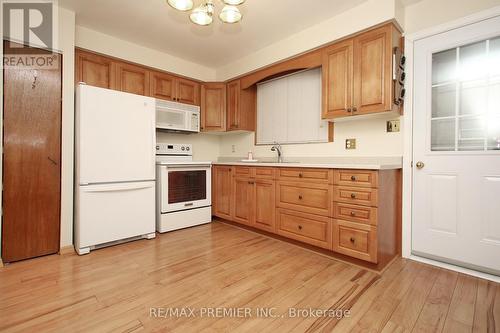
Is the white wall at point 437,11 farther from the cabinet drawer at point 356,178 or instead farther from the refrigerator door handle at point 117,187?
the refrigerator door handle at point 117,187

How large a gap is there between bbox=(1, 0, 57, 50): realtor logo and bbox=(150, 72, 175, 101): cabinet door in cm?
116

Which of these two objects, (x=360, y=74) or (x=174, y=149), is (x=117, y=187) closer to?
(x=174, y=149)

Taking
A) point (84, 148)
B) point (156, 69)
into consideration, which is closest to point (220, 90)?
point (156, 69)

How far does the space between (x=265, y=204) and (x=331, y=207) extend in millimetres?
863

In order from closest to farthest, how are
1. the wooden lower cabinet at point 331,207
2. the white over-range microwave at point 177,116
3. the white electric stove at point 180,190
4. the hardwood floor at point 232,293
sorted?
the hardwood floor at point 232,293, the wooden lower cabinet at point 331,207, the white electric stove at point 180,190, the white over-range microwave at point 177,116

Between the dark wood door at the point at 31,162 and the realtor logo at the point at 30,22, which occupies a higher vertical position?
the realtor logo at the point at 30,22

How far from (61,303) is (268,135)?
2.93 meters

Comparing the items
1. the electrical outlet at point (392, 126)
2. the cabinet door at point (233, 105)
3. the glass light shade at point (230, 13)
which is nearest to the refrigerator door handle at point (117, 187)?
the cabinet door at point (233, 105)

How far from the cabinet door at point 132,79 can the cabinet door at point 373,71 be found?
8.69 feet

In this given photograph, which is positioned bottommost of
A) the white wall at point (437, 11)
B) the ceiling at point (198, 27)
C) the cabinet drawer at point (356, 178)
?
the cabinet drawer at point (356, 178)

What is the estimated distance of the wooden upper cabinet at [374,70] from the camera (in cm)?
218

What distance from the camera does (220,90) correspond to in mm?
3955

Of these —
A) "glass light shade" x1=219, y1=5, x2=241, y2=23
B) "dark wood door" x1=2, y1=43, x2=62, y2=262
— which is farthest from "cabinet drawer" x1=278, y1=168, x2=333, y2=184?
"dark wood door" x1=2, y1=43, x2=62, y2=262

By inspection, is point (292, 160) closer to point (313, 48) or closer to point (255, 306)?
point (313, 48)
